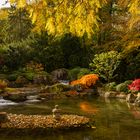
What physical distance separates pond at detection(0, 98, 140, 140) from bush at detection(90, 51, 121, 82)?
213 inches

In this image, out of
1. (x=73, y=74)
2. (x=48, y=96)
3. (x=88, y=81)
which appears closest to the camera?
(x=48, y=96)

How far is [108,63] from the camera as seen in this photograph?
28.4 meters

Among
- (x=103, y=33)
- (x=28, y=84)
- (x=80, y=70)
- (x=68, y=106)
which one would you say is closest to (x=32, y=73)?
(x=28, y=84)

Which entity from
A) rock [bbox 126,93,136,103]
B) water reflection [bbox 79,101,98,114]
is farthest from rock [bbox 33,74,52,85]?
rock [bbox 126,93,136,103]

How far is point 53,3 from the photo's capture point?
6.64m

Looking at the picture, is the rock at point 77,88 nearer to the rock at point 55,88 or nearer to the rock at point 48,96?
the rock at point 55,88

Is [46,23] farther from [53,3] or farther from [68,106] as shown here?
[68,106]

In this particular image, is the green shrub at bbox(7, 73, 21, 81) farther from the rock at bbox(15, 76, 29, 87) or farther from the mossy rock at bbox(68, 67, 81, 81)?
the mossy rock at bbox(68, 67, 81, 81)

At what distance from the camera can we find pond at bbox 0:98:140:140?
12.7m

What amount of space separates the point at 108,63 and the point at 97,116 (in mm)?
12229

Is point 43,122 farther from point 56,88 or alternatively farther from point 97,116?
point 56,88

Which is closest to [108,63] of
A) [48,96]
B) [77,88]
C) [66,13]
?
[77,88]

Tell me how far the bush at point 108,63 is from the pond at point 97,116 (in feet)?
17.7

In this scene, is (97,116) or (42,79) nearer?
(97,116)
